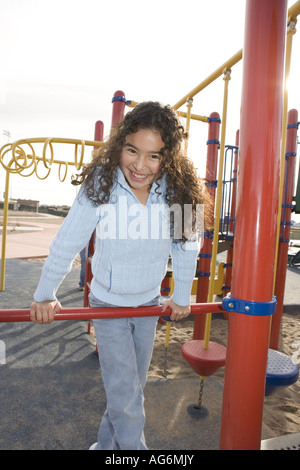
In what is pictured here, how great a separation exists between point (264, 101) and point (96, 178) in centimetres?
60

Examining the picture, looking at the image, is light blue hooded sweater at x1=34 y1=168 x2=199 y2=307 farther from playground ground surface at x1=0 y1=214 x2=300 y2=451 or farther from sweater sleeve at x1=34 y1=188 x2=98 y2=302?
playground ground surface at x1=0 y1=214 x2=300 y2=451

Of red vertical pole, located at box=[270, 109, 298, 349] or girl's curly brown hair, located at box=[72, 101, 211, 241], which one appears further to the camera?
red vertical pole, located at box=[270, 109, 298, 349]

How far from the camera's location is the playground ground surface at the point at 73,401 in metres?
1.56

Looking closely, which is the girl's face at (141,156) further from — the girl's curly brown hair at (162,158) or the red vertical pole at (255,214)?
the red vertical pole at (255,214)

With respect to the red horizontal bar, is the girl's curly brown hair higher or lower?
higher

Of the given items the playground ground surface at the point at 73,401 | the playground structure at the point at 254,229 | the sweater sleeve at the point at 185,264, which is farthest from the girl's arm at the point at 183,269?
the playground ground surface at the point at 73,401

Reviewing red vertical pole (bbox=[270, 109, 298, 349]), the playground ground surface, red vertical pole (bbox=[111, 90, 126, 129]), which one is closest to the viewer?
the playground ground surface

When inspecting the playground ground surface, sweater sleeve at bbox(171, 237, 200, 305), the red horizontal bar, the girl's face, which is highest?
the girl's face

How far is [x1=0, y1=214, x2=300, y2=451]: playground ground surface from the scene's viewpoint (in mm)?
1562

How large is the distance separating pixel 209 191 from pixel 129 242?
1.93 m

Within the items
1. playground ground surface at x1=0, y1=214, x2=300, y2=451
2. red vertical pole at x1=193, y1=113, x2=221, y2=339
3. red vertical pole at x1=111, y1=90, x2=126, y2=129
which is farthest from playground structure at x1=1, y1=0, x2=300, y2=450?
red vertical pole at x1=193, y1=113, x2=221, y2=339

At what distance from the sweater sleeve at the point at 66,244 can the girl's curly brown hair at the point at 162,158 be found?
46 millimetres

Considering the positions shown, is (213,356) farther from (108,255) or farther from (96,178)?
(96,178)

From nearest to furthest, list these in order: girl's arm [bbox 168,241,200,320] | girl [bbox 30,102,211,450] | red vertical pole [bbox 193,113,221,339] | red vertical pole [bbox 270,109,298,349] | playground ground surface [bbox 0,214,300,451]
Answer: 1. girl [bbox 30,102,211,450]
2. girl's arm [bbox 168,241,200,320]
3. playground ground surface [bbox 0,214,300,451]
4. red vertical pole [bbox 193,113,221,339]
5. red vertical pole [bbox 270,109,298,349]
